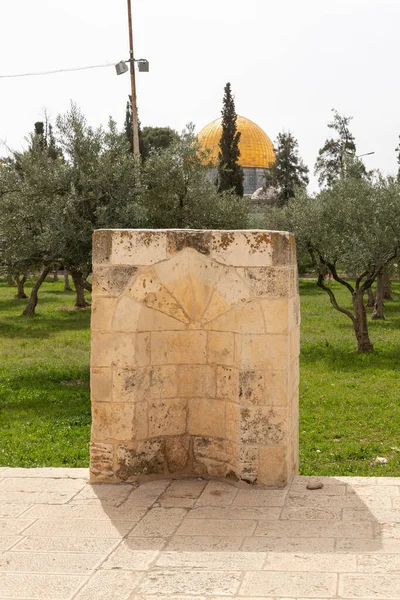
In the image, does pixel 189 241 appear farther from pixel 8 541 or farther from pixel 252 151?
pixel 252 151

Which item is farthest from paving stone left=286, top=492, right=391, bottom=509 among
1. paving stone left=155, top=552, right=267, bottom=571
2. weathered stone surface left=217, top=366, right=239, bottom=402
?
paving stone left=155, top=552, right=267, bottom=571

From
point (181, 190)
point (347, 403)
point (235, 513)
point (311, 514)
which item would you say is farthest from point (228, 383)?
point (181, 190)

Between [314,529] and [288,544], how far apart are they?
1.04 feet

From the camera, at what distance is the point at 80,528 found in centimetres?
499

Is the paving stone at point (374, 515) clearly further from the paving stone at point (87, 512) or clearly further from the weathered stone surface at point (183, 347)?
the weathered stone surface at point (183, 347)

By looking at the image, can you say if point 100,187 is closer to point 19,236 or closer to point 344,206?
point 19,236

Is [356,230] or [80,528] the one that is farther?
[356,230]

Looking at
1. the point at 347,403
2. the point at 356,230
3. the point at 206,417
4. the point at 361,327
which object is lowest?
the point at 347,403

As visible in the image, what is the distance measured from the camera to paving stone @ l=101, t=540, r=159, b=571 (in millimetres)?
4348

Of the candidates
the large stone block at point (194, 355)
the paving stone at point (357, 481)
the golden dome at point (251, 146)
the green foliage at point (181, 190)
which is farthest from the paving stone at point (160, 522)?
the golden dome at point (251, 146)

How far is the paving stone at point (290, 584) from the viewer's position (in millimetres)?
3904

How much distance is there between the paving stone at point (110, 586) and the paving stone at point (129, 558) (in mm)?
83

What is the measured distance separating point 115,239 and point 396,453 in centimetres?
478

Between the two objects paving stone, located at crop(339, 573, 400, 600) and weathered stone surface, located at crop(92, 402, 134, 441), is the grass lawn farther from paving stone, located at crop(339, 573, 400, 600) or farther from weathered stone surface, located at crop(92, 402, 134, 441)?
paving stone, located at crop(339, 573, 400, 600)
